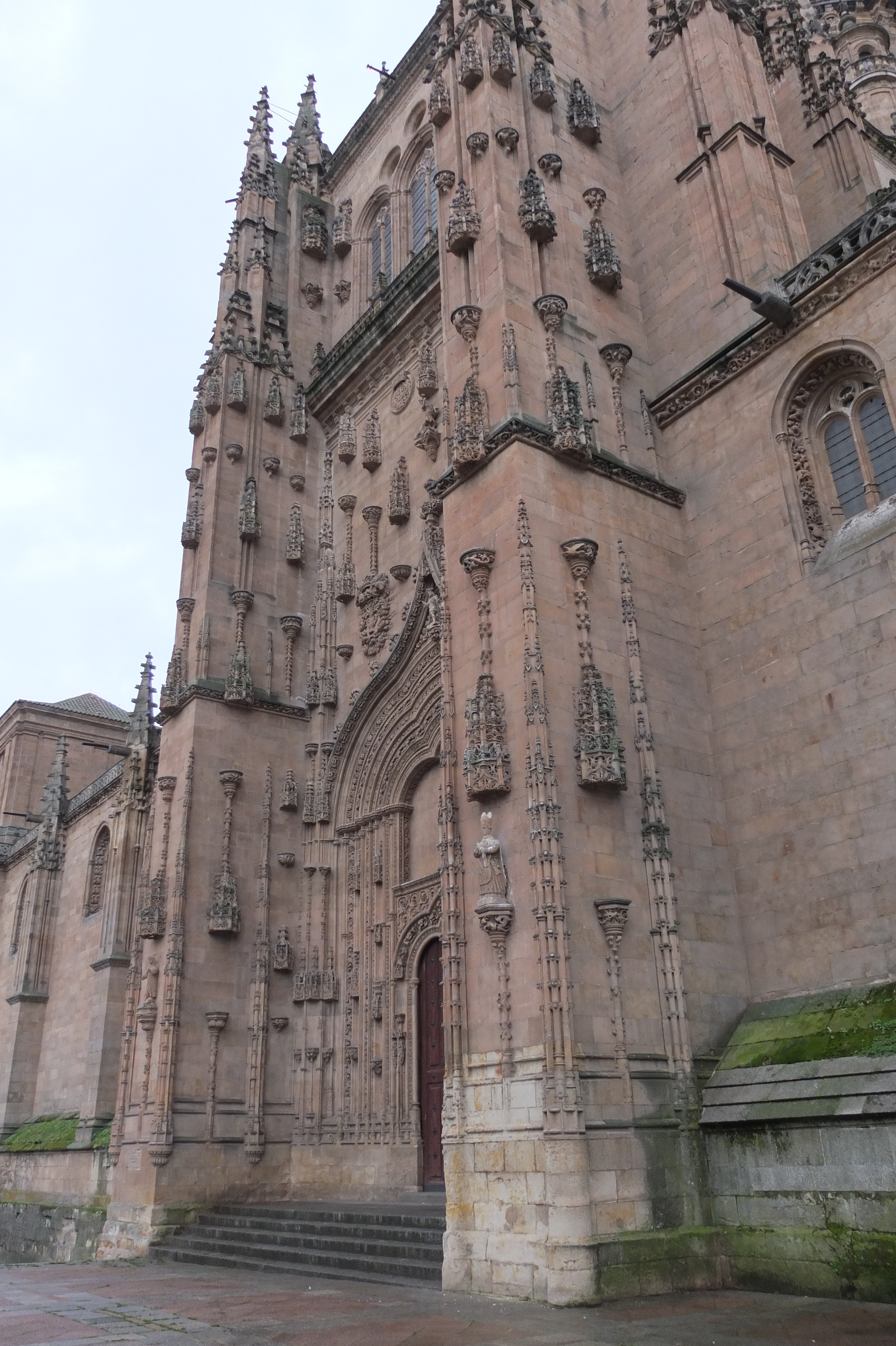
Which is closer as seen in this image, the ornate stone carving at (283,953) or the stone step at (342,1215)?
the stone step at (342,1215)

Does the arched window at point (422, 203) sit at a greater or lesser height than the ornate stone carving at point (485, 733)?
greater

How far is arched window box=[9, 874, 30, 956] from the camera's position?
3578 centimetres

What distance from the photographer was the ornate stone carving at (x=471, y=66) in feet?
55.0

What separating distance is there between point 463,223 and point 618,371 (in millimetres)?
3303

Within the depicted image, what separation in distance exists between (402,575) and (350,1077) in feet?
29.8

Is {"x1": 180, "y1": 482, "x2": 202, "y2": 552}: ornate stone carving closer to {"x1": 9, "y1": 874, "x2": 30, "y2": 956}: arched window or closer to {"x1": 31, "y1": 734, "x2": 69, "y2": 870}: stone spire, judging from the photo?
{"x1": 31, "y1": 734, "x2": 69, "y2": 870}: stone spire

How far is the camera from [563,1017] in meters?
10.7

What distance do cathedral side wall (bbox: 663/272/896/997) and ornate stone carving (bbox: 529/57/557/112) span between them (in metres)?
6.27

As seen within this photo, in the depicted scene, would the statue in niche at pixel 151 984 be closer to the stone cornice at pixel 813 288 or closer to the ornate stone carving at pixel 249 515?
the ornate stone carving at pixel 249 515

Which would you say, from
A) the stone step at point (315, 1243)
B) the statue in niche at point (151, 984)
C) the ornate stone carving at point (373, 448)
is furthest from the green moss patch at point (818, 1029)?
the ornate stone carving at point (373, 448)

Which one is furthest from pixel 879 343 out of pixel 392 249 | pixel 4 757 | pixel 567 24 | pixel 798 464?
pixel 4 757

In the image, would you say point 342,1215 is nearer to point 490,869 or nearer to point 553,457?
point 490,869

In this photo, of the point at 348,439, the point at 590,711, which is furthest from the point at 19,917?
the point at 590,711

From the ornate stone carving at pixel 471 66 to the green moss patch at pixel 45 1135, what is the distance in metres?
23.9
